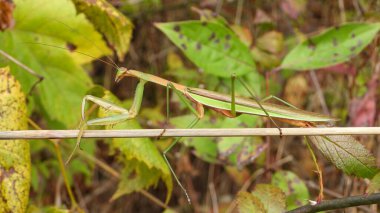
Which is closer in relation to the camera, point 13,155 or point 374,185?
point 374,185

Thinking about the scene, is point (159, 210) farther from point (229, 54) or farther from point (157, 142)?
point (229, 54)

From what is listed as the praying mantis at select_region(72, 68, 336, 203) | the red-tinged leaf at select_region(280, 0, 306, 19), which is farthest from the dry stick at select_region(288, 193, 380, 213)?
the red-tinged leaf at select_region(280, 0, 306, 19)

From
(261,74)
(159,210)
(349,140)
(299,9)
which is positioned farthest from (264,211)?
(159,210)

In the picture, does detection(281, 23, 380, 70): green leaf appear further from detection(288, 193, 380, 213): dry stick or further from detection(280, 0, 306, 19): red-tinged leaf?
detection(288, 193, 380, 213): dry stick

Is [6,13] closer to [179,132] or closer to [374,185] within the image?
[179,132]

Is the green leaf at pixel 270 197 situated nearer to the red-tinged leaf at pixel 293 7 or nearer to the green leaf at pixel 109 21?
the green leaf at pixel 109 21

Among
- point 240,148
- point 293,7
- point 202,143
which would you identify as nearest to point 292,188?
point 240,148
